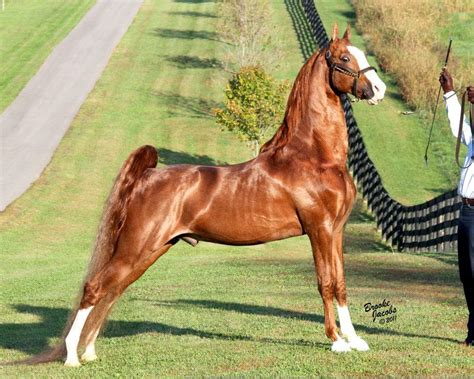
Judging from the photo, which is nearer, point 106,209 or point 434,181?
point 106,209

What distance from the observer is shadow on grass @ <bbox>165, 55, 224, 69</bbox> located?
6237 cm

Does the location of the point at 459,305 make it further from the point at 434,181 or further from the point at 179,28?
the point at 179,28

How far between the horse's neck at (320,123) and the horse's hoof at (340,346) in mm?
1747

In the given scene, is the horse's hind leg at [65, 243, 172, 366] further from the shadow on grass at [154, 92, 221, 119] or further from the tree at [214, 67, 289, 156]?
the shadow on grass at [154, 92, 221, 119]

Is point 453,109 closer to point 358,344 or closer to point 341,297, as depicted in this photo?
point 341,297

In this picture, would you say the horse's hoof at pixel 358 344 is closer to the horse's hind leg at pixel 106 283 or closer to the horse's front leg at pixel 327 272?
the horse's front leg at pixel 327 272

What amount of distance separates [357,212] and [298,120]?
85.8 ft

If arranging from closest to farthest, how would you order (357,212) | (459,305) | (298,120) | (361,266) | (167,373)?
(167,373), (298,120), (459,305), (361,266), (357,212)

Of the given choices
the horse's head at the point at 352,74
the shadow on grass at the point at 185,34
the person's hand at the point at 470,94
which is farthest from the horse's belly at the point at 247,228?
the shadow on grass at the point at 185,34

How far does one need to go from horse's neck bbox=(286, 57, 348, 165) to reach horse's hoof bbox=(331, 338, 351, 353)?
5.73ft

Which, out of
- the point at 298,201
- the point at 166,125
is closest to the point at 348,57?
the point at 298,201

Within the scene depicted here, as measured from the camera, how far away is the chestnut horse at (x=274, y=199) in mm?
10383

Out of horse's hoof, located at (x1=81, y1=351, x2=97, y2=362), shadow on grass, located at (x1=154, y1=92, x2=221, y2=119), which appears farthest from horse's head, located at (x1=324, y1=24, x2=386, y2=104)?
shadow on grass, located at (x1=154, y1=92, x2=221, y2=119)

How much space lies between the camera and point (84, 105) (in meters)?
53.8
